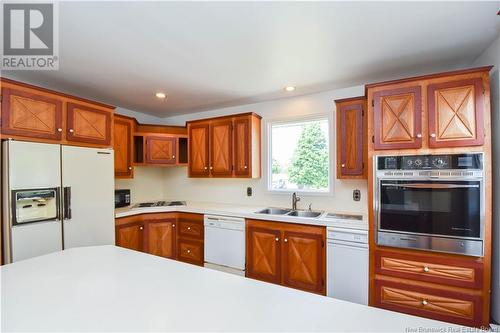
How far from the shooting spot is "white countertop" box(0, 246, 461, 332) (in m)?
0.73

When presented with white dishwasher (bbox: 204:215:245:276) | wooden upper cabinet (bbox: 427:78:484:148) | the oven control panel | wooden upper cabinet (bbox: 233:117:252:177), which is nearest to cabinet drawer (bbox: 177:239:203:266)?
white dishwasher (bbox: 204:215:245:276)

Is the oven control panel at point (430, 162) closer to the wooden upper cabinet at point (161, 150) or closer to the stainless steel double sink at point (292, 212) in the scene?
the stainless steel double sink at point (292, 212)

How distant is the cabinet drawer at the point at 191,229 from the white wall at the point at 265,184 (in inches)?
28.2

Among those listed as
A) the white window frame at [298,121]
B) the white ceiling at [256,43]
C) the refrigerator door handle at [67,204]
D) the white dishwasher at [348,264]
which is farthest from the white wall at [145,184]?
the white dishwasher at [348,264]

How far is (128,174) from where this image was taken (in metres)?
3.30

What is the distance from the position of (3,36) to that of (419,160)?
11.2 ft

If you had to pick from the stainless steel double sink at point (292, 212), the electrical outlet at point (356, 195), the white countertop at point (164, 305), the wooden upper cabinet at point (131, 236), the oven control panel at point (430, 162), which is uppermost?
the oven control panel at point (430, 162)

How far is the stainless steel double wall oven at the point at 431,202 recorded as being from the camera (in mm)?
1803

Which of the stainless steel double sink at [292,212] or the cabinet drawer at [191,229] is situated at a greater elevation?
the stainless steel double sink at [292,212]

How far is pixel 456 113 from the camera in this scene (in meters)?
1.88

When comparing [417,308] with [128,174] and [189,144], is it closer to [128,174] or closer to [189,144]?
[189,144]

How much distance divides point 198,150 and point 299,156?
153 cm

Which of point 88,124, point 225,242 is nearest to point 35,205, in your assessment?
point 88,124

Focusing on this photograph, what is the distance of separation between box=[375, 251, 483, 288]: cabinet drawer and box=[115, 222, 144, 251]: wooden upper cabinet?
2.83 metres
